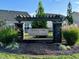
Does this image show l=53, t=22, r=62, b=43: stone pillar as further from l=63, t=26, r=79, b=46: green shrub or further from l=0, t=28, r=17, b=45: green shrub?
l=0, t=28, r=17, b=45: green shrub

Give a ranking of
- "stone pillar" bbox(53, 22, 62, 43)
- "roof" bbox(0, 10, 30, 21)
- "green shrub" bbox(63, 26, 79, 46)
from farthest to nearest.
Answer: "roof" bbox(0, 10, 30, 21), "stone pillar" bbox(53, 22, 62, 43), "green shrub" bbox(63, 26, 79, 46)

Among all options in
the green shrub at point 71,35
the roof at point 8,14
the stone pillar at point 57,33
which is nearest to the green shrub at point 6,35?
the stone pillar at point 57,33

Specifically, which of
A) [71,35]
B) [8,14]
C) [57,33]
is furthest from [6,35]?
[8,14]

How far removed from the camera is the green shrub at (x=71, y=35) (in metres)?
17.1

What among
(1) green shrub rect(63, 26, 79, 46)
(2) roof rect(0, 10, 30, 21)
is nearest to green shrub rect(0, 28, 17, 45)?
(1) green shrub rect(63, 26, 79, 46)

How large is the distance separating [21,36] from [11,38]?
256cm

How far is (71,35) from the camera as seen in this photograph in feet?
56.8

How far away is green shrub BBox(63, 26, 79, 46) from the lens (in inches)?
674

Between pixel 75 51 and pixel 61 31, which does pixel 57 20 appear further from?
pixel 75 51

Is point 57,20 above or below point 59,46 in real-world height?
above

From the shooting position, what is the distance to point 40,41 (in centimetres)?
1925

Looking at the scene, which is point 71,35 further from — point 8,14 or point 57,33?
point 8,14

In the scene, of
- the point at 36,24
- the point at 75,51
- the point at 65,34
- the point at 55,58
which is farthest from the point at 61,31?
the point at 36,24

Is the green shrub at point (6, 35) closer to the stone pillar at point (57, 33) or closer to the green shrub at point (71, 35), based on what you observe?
the stone pillar at point (57, 33)
